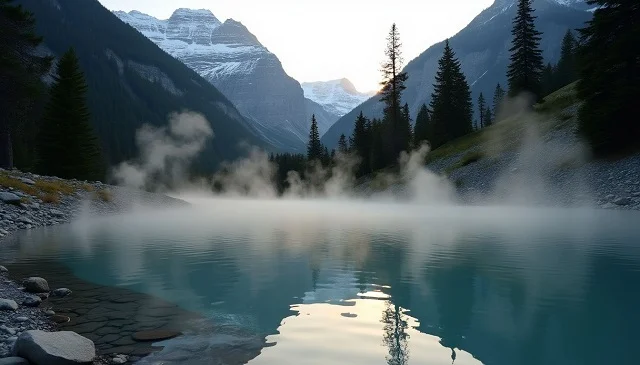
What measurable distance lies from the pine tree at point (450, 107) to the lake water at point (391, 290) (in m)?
51.2

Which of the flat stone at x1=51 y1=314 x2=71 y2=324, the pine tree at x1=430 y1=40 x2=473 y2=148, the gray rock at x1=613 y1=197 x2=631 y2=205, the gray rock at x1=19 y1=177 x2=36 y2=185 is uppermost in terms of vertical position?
the pine tree at x1=430 y1=40 x2=473 y2=148

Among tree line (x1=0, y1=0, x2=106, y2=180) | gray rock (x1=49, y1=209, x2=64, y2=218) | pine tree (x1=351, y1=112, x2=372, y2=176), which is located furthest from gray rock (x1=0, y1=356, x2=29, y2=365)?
pine tree (x1=351, y1=112, x2=372, y2=176)

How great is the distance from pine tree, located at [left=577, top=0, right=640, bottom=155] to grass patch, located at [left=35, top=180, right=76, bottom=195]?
4741cm

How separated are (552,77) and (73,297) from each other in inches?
4490

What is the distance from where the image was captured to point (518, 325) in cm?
875

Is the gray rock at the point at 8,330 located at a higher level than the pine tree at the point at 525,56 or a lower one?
lower

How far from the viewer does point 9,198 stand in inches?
1150

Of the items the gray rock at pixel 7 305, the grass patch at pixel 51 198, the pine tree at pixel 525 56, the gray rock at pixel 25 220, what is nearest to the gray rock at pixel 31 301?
the gray rock at pixel 7 305

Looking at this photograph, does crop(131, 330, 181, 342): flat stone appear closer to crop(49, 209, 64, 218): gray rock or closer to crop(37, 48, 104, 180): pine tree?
crop(49, 209, 64, 218): gray rock

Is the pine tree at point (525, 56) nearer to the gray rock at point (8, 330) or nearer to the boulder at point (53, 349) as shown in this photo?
the boulder at point (53, 349)

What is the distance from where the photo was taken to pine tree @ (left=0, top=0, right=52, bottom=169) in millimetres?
37906

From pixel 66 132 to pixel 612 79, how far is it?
57649 millimetres

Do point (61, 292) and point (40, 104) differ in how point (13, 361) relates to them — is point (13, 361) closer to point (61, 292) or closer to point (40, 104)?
point (61, 292)

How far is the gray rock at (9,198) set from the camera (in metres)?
28.8
